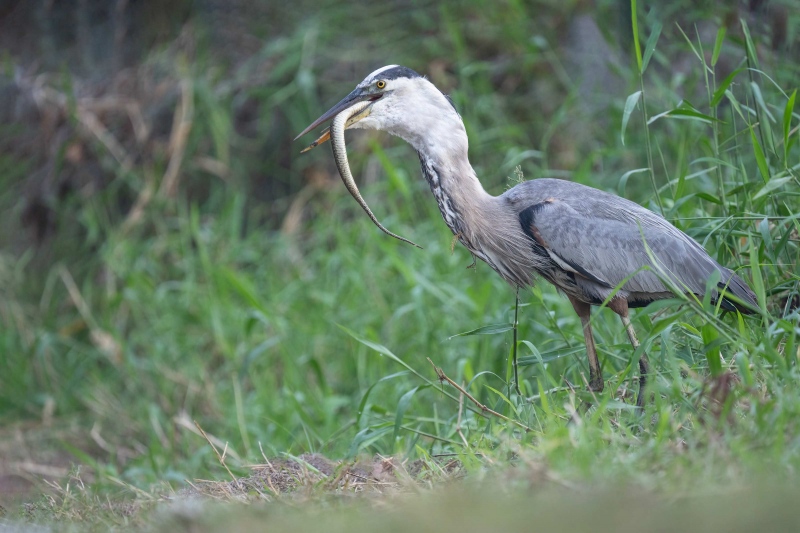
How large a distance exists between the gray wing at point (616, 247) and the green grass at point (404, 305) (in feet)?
0.39

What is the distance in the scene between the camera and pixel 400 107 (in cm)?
387

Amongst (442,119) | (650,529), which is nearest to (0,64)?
(442,119)

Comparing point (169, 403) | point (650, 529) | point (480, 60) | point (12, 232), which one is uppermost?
point (480, 60)

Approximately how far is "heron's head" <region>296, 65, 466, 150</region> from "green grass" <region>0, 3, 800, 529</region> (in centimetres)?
64

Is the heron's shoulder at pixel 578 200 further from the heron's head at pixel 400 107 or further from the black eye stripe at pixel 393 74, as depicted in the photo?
the black eye stripe at pixel 393 74

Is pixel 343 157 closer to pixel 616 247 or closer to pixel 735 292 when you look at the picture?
pixel 616 247

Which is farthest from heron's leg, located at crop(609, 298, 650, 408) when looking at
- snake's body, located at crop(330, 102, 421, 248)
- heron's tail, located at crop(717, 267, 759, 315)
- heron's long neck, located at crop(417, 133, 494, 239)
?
snake's body, located at crop(330, 102, 421, 248)

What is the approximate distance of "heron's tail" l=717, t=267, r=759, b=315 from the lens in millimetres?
3609

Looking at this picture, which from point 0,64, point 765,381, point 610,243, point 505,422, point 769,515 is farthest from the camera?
point 0,64

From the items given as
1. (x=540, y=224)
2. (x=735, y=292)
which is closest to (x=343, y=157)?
(x=540, y=224)

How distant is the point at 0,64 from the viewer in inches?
324

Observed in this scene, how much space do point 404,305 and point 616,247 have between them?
6.88 feet

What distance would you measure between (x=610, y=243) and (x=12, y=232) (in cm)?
590

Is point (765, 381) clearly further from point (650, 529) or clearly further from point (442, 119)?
point (442, 119)
